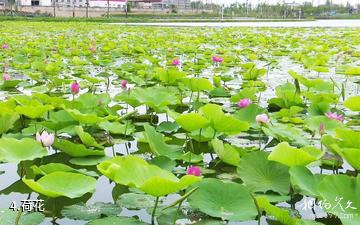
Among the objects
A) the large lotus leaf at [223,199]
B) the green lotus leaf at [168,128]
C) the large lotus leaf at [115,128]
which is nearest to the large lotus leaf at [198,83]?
the green lotus leaf at [168,128]

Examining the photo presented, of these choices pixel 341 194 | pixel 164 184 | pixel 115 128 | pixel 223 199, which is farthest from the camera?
pixel 115 128

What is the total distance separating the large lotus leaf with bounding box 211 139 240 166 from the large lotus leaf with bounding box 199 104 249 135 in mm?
100

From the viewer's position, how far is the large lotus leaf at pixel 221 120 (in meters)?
1.77

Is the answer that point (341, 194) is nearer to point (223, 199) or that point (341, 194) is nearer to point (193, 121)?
point (223, 199)

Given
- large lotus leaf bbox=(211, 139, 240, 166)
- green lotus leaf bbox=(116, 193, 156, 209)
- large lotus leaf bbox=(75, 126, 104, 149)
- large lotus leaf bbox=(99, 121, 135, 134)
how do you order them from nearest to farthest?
1. green lotus leaf bbox=(116, 193, 156, 209)
2. large lotus leaf bbox=(211, 139, 240, 166)
3. large lotus leaf bbox=(75, 126, 104, 149)
4. large lotus leaf bbox=(99, 121, 135, 134)

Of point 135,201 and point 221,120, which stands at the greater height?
point 221,120

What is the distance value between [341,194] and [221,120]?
2.21ft

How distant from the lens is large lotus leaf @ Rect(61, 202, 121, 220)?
52.6 inches

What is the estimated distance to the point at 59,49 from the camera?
639 centimetres

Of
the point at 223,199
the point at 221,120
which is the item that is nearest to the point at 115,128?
the point at 221,120

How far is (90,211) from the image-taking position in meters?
1.36

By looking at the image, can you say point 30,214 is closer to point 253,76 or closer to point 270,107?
point 270,107

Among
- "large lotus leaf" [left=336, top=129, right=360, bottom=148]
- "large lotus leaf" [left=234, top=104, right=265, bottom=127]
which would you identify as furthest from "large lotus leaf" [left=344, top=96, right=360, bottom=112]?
"large lotus leaf" [left=336, top=129, right=360, bottom=148]

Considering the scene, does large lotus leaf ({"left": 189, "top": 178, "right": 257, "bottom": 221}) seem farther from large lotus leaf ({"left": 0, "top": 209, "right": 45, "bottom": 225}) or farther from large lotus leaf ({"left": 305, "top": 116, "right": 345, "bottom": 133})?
large lotus leaf ({"left": 305, "top": 116, "right": 345, "bottom": 133})
